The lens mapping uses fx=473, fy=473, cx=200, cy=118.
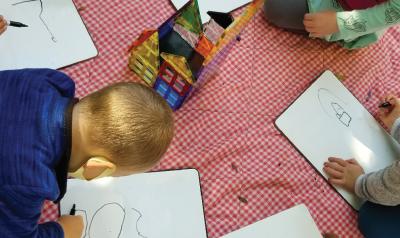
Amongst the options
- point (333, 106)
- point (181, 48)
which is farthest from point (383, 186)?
point (181, 48)

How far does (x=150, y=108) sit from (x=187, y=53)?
0.34 m

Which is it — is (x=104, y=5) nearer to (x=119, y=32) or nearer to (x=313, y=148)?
(x=119, y=32)

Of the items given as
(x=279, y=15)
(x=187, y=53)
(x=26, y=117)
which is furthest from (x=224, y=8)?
(x=26, y=117)

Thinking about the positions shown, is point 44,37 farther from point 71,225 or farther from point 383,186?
point 383,186

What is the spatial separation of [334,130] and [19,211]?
28.8 inches

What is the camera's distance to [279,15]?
1.21 metres

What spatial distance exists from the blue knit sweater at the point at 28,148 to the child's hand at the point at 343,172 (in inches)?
24.0

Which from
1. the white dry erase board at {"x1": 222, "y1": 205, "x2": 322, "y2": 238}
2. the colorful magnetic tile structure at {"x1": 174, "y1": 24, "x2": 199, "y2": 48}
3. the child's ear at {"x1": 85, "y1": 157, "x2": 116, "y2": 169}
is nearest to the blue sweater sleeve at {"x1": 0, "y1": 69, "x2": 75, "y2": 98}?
the child's ear at {"x1": 85, "y1": 157, "x2": 116, "y2": 169}

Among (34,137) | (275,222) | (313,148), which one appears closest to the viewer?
(34,137)

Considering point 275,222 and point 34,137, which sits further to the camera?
point 275,222

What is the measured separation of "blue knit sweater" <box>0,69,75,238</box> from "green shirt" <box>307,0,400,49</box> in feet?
2.32

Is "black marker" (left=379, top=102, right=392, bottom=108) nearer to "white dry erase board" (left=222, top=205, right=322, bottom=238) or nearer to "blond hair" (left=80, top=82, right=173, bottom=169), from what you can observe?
"white dry erase board" (left=222, top=205, right=322, bottom=238)

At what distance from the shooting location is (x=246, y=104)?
1.14 m

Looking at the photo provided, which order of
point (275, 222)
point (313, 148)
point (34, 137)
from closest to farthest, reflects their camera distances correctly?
point (34, 137)
point (275, 222)
point (313, 148)
